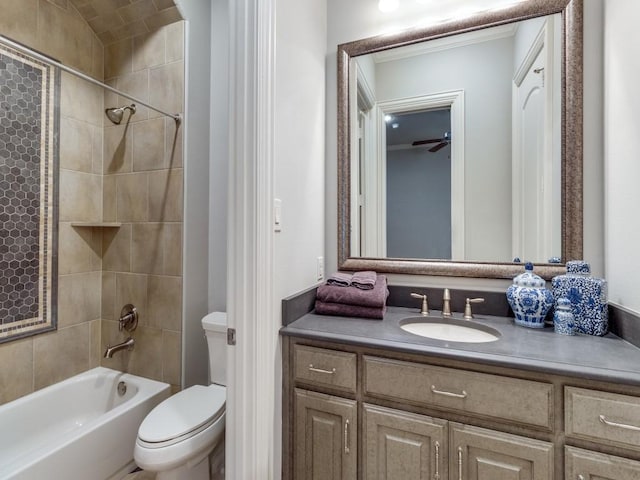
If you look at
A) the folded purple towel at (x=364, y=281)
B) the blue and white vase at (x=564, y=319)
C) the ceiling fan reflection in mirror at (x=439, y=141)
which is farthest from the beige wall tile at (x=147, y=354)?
the blue and white vase at (x=564, y=319)

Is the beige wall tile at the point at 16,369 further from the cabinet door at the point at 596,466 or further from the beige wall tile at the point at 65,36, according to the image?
the cabinet door at the point at 596,466

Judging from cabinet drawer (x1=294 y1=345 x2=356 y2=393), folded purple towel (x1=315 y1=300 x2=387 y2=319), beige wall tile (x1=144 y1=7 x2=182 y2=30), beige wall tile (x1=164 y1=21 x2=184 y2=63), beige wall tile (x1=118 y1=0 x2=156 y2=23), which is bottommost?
cabinet drawer (x1=294 y1=345 x2=356 y2=393)

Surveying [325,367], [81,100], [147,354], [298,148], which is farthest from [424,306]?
[81,100]

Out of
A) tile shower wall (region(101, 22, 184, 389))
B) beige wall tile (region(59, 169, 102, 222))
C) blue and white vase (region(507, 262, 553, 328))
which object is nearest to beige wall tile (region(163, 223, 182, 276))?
tile shower wall (region(101, 22, 184, 389))

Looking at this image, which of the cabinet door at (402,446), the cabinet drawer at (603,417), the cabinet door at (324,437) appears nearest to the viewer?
the cabinet drawer at (603,417)

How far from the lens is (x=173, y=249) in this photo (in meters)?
1.79

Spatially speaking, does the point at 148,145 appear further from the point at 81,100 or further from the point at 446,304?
the point at 446,304

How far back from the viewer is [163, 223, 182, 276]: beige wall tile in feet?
5.81

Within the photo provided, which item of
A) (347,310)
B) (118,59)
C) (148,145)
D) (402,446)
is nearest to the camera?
(402,446)

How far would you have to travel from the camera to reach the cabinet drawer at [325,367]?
1.08m

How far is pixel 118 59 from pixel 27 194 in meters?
1.01

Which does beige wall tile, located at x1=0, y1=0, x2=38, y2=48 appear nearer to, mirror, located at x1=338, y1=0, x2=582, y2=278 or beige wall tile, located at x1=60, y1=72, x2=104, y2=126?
beige wall tile, located at x1=60, y1=72, x2=104, y2=126

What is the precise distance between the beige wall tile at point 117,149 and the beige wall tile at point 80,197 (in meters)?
0.13

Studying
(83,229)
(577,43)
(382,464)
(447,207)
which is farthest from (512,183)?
(83,229)
